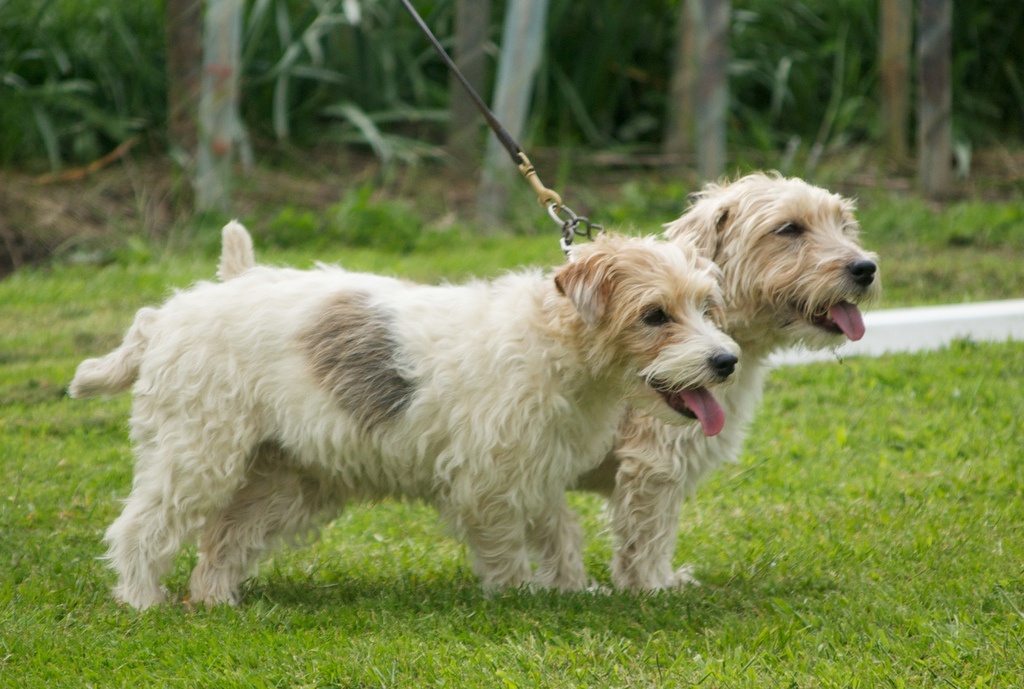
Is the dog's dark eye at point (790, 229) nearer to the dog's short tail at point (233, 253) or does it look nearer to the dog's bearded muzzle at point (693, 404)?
the dog's bearded muzzle at point (693, 404)

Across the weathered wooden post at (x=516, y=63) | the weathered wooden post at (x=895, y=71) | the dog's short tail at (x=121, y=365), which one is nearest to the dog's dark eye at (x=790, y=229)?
the dog's short tail at (x=121, y=365)

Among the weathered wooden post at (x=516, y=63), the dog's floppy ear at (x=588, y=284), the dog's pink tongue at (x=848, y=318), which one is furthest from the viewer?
the weathered wooden post at (x=516, y=63)

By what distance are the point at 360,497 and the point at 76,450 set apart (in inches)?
89.0

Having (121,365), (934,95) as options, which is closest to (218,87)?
(121,365)

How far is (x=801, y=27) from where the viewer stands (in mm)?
12664

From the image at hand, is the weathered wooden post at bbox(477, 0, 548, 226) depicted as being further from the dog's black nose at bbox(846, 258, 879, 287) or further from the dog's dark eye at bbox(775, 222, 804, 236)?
the dog's black nose at bbox(846, 258, 879, 287)

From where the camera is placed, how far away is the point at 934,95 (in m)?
10.2

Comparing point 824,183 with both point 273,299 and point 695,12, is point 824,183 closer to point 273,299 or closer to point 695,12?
point 695,12

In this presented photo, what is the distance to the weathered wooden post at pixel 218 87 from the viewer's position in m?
9.56

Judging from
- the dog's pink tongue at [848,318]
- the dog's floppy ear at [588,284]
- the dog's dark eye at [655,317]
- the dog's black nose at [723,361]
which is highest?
the dog's floppy ear at [588,284]

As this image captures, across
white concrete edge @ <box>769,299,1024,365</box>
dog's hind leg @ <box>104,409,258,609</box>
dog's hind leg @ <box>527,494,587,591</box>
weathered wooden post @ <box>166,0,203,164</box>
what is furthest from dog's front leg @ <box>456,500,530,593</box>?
weathered wooden post @ <box>166,0,203,164</box>

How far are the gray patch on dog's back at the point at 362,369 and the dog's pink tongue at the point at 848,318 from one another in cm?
172

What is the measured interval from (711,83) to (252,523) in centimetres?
636

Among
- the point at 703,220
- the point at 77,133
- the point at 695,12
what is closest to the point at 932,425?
the point at 703,220
